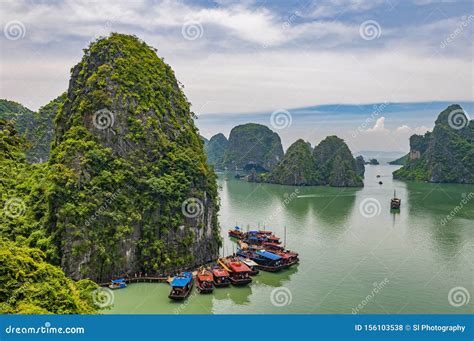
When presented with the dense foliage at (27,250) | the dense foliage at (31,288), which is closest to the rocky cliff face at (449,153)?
the dense foliage at (27,250)

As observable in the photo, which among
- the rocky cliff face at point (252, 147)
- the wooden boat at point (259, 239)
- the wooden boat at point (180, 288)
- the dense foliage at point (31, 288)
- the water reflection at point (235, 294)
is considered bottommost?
the water reflection at point (235, 294)

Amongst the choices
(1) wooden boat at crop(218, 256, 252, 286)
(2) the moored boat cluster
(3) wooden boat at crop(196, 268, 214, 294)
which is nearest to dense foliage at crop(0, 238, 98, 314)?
(2) the moored boat cluster

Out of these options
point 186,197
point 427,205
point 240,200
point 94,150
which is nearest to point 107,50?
point 94,150

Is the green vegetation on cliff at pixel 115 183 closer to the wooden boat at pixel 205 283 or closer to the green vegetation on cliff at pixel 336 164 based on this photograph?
the wooden boat at pixel 205 283

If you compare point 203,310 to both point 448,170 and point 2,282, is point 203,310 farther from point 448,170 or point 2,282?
point 448,170

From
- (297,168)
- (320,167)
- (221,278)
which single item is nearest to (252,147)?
(320,167)
